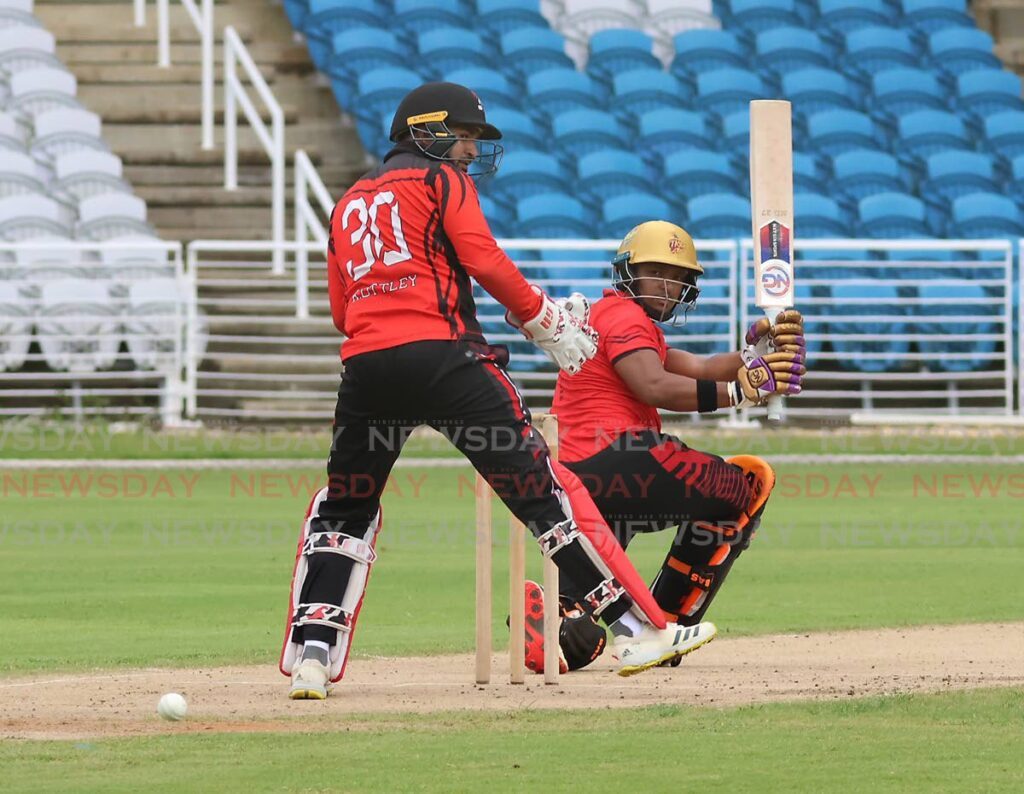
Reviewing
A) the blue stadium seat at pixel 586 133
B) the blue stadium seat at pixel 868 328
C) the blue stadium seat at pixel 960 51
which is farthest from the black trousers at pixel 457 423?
the blue stadium seat at pixel 960 51

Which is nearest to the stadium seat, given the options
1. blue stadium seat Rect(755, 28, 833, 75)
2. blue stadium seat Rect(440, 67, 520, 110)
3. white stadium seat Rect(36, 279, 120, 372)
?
blue stadium seat Rect(440, 67, 520, 110)

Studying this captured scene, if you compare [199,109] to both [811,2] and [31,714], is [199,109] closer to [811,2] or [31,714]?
[811,2]

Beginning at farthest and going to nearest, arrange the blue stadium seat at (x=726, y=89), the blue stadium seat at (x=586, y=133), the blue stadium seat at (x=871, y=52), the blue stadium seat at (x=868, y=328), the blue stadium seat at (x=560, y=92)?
the blue stadium seat at (x=871, y=52) → the blue stadium seat at (x=726, y=89) → the blue stadium seat at (x=560, y=92) → the blue stadium seat at (x=586, y=133) → the blue stadium seat at (x=868, y=328)

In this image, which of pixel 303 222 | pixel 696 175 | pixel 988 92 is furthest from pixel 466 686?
pixel 988 92

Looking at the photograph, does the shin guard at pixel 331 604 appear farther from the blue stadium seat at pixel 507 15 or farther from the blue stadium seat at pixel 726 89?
the blue stadium seat at pixel 507 15

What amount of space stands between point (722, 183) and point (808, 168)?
3.81 ft

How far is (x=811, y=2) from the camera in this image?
27625 millimetres

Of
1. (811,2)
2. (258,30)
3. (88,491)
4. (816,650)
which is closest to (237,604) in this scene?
(816,650)

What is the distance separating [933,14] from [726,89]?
3953 mm

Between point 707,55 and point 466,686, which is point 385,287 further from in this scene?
point 707,55

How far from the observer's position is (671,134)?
24922 mm

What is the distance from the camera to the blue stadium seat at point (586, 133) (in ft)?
80.9

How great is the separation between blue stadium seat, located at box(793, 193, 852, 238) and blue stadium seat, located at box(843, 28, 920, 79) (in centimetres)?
367

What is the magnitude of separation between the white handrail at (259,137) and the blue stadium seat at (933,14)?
31.2 feet
